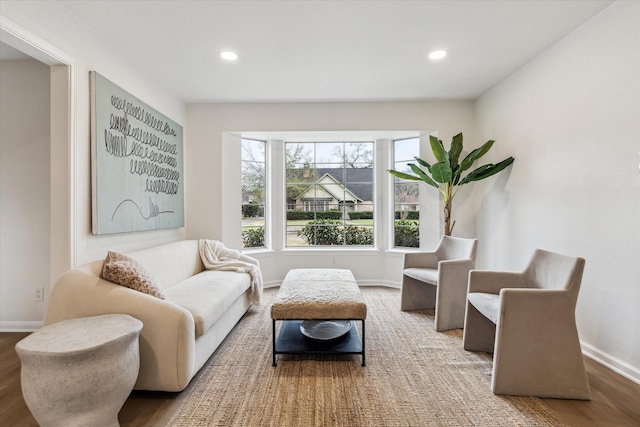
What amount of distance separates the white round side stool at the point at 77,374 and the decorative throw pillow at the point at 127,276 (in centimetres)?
43

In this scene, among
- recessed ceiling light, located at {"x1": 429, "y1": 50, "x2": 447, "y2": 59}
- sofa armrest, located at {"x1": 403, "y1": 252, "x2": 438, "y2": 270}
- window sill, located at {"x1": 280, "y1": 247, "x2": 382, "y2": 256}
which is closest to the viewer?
recessed ceiling light, located at {"x1": 429, "y1": 50, "x2": 447, "y2": 59}

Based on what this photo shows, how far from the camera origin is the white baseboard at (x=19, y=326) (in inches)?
110

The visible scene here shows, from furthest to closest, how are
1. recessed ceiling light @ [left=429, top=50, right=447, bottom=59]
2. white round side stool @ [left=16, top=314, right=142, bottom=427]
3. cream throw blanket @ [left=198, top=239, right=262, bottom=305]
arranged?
cream throw blanket @ [left=198, top=239, right=262, bottom=305] < recessed ceiling light @ [left=429, top=50, right=447, bottom=59] < white round side stool @ [left=16, top=314, right=142, bottom=427]

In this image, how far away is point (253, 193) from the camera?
4.59 m

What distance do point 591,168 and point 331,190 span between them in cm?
313

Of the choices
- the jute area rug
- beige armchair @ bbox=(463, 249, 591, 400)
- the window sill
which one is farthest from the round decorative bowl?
the window sill

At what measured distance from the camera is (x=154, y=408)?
1.77 meters

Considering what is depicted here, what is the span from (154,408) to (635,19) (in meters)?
3.99

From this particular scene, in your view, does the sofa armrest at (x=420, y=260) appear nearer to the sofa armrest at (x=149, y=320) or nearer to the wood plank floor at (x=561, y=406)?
the wood plank floor at (x=561, y=406)

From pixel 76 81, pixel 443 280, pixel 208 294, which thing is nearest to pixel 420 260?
pixel 443 280

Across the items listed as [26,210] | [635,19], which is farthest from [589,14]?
[26,210]

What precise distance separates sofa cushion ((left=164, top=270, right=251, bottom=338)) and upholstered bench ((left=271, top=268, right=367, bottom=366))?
0.47 metres

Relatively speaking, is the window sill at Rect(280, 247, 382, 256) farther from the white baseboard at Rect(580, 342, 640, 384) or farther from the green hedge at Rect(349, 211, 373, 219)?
the white baseboard at Rect(580, 342, 640, 384)

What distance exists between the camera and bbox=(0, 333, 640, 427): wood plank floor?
5.44ft
